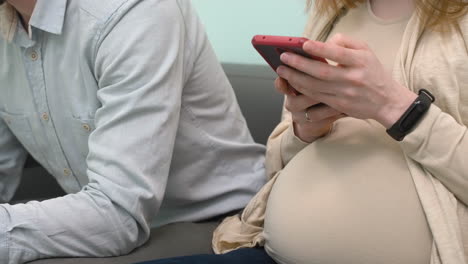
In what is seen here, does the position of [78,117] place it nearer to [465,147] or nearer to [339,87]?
[339,87]

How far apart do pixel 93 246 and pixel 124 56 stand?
0.91 ft

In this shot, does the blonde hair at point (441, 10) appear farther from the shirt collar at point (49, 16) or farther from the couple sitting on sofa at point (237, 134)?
the shirt collar at point (49, 16)

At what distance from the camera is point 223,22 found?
5.46ft

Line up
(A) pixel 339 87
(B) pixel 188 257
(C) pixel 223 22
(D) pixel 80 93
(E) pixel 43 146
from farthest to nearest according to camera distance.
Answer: (C) pixel 223 22 → (E) pixel 43 146 → (D) pixel 80 93 → (B) pixel 188 257 → (A) pixel 339 87

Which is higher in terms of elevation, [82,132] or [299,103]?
[299,103]

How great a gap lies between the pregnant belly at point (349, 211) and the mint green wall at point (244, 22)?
0.73m

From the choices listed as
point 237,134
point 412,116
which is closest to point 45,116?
point 237,134

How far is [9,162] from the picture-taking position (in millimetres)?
1238

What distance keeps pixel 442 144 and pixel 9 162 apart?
0.85 meters

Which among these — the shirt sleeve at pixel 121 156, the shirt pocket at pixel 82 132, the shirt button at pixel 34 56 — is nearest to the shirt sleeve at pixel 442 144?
Result: the shirt sleeve at pixel 121 156

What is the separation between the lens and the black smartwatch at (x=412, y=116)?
77cm

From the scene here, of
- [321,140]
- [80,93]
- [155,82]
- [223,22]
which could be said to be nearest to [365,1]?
[321,140]

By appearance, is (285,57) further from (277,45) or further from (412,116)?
(412,116)

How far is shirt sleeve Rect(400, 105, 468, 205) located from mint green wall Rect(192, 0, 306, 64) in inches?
32.2
